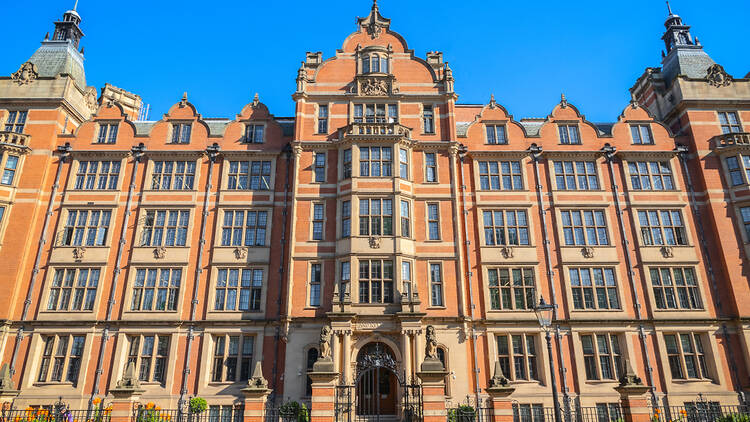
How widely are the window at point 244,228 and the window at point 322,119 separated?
21.7 ft

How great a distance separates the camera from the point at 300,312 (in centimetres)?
2788

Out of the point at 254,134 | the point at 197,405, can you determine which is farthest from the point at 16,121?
the point at 197,405

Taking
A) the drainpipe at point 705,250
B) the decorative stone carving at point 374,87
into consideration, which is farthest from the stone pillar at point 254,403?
the drainpipe at point 705,250

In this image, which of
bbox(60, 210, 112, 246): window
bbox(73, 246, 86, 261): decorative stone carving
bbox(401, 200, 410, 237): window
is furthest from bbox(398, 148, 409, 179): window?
bbox(73, 246, 86, 261): decorative stone carving

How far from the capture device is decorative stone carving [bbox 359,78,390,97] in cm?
3300

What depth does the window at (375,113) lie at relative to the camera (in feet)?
106

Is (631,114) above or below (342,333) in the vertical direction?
above

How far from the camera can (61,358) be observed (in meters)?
28.2

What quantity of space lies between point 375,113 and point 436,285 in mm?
12078

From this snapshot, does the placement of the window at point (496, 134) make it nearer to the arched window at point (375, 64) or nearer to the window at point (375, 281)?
the arched window at point (375, 64)

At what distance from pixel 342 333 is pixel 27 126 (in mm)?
25651

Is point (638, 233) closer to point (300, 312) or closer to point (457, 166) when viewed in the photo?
point (457, 166)

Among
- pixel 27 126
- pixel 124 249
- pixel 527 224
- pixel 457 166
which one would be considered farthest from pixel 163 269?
pixel 527 224

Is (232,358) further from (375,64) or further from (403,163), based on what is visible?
(375,64)
